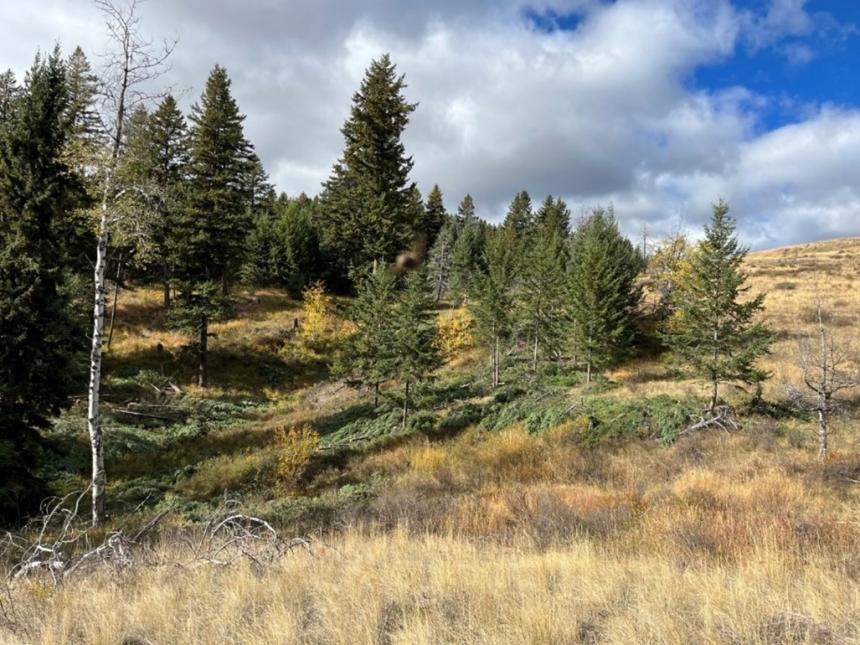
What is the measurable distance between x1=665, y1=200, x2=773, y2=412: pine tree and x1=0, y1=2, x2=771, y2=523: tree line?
0.07m

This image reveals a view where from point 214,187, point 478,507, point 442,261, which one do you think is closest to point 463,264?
point 442,261

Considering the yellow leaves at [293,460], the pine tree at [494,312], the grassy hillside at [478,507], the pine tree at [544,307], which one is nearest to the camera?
the grassy hillside at [478,507]

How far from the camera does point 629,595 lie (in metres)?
4.45

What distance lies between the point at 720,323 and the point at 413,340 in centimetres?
1254

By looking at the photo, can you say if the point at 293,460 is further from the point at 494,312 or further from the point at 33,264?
the point at 494,312

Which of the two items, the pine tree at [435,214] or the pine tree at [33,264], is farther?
the pine tree at [435,214]


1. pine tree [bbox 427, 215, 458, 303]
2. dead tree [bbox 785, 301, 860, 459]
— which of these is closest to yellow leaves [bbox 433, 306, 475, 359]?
pine tree [bbox 427, 215, 458, 303]

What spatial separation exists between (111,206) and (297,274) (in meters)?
33.1

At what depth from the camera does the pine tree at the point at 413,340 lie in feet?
69.2

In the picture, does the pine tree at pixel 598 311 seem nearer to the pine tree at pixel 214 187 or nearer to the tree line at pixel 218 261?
the tree line at pixel 218 261

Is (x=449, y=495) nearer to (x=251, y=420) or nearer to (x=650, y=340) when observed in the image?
(x=251, y=420)

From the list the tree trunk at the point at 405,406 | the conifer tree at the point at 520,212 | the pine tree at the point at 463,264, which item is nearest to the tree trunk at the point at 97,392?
the tree trunk at the point at 405,406

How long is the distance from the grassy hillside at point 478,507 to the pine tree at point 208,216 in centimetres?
373

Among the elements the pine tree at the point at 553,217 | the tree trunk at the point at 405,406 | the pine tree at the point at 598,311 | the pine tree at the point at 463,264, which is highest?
the pine tree at the point at 553,217
